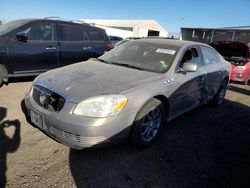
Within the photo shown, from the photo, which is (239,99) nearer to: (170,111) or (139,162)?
(170,111)

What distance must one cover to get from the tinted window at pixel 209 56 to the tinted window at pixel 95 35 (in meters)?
A: 3.44

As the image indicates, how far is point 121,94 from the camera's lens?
283 cm

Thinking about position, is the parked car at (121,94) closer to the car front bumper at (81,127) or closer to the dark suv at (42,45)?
the car front bumper at (81,127)

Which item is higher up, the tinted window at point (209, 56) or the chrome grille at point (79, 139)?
the tinted window at point (209, 56)

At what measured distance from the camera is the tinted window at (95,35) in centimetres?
701

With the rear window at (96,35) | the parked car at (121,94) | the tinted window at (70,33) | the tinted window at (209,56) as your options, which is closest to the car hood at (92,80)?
the parked car at (121,94)

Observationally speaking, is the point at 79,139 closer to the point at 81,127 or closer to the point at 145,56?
the point at 81,127

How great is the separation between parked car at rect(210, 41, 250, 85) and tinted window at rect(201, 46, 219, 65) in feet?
12.3

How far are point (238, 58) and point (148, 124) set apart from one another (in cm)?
685

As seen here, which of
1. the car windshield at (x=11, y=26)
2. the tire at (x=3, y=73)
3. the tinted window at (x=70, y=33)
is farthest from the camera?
the tinted window at (x=70, y=33)

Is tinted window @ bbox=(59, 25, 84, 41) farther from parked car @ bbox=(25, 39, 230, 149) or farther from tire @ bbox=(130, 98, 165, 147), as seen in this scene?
tire @ bbox=(130, 98, 165, 147)

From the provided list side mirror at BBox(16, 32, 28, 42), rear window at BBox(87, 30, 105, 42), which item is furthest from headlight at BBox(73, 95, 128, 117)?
rear window at BBox(87, 30, 105, 42)

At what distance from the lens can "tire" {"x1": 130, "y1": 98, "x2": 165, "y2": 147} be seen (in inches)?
120

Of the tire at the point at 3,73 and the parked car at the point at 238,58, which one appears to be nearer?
the tire at the point at 3,73
